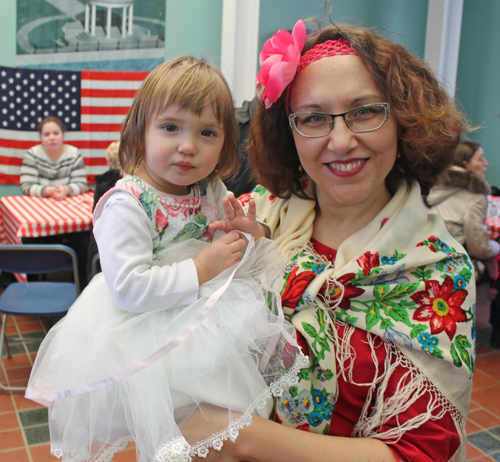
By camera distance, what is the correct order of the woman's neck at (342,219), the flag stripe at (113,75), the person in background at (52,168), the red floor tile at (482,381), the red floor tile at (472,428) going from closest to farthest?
the woman's neck at (342,219)
the red floor tile at (472,428)
the red floor tile at (482,381)
the person in background at (52,168)
the flag stripe at (113,75)

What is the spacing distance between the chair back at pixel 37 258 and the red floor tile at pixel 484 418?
2.82m

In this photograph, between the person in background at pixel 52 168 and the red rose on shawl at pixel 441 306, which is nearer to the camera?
the red rose on shawl at pixel 441 306

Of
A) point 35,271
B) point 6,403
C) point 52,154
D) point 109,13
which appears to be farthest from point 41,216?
point 109,13

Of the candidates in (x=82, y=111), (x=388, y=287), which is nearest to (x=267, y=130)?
(x=388, y=287)

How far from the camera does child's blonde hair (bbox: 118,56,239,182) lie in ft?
4.27

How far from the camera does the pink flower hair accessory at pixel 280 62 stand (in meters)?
1.32

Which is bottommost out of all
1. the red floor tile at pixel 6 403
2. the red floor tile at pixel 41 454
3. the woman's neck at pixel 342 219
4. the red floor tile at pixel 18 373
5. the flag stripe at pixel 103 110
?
the red floor tile at pixel 18 373

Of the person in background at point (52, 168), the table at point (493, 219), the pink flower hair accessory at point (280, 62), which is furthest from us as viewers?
the person in background at point (52, 168)

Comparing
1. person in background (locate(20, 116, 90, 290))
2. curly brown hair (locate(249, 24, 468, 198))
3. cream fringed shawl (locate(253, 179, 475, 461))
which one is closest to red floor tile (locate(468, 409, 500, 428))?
cream fringed shawl (locate(253, 179, 475, 461))

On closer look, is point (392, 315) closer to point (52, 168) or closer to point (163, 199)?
point (163, 199)

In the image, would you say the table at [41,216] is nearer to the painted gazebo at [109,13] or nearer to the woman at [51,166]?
the woman at [51,166]

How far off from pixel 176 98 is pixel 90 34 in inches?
208

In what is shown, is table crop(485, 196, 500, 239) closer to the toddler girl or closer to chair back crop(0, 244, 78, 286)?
chair back crop(0, 244, 78, 286)

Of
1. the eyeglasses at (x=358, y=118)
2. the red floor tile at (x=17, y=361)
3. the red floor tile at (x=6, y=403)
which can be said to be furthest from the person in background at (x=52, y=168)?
the eyeglasses at (x=358, y=118)
